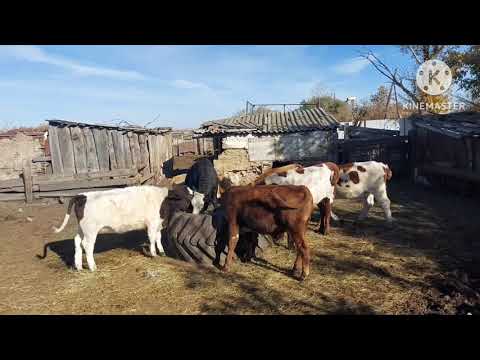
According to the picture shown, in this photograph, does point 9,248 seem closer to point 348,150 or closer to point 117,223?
point 117,223

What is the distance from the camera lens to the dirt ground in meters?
4.75

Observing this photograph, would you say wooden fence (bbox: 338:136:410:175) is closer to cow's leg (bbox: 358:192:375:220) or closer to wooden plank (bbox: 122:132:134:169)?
cow's leg (bbox: 358:192:375:220)

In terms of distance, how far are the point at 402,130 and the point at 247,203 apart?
17.7 metres

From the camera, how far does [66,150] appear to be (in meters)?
13.6

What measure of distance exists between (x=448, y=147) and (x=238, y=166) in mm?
8560

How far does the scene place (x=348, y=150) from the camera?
642 inches

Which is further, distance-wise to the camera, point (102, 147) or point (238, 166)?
point (238, 166)

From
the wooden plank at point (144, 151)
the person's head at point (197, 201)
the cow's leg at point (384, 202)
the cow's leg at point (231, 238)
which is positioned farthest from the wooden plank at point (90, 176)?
the cow's leg at point (384, 202)

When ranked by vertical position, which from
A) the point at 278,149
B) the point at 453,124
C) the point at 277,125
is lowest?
the point at 278,149

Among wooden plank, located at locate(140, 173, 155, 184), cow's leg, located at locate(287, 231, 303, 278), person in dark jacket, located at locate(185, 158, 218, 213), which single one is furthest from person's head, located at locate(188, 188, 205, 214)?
wooden plank, located at locate(140, 173, 155, 184)

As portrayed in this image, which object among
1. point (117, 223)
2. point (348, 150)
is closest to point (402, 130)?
point (348, 150)

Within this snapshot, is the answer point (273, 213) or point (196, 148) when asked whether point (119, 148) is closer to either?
point (196, 148)

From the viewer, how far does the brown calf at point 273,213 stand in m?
5.59

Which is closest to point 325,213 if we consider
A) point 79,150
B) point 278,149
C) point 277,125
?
point 278,149
